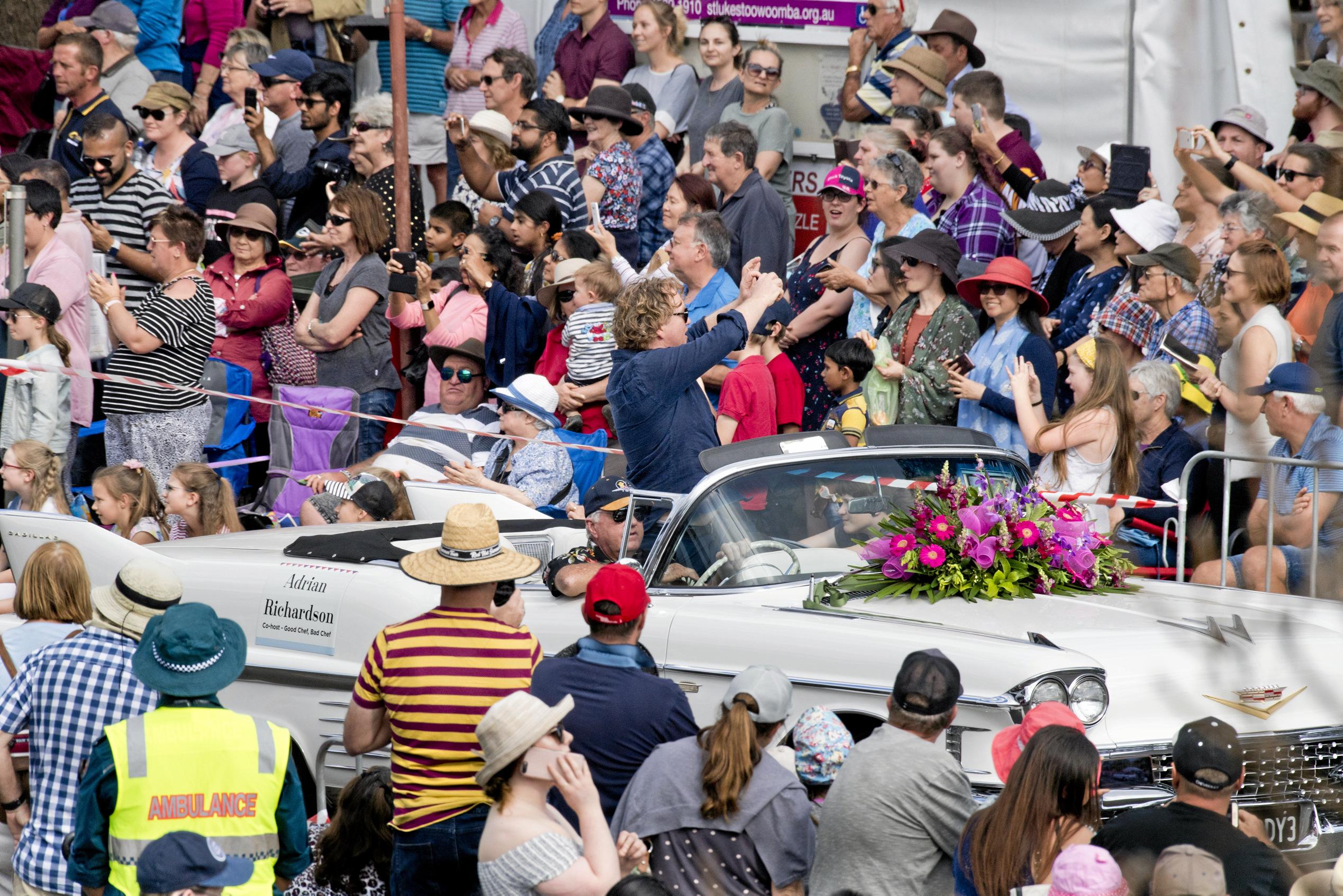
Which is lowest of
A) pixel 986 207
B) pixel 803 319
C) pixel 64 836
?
pixel 64 836

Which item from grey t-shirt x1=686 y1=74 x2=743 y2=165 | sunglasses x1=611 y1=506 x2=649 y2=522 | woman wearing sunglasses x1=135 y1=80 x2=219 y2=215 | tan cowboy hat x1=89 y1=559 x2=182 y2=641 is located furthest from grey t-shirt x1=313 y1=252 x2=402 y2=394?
tan cowboy hat x1=89 y1=559 x2=182 y2=641

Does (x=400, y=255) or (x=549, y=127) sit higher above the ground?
(x=549, y=127)

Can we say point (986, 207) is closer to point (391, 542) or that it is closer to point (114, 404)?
point (391, 542)

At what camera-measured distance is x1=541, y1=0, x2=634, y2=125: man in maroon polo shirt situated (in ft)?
42.3

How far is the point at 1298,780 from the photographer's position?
→ 45.0 inches

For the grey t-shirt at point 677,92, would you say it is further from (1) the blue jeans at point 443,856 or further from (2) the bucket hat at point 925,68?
(1) the blue jeans at point 443,856

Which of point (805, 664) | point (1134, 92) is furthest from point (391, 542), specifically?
point (1134, 92)

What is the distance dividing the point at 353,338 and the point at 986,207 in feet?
14.5

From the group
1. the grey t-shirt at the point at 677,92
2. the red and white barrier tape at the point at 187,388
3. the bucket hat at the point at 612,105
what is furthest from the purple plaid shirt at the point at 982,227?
the grey t-shirt at the point at 677,92

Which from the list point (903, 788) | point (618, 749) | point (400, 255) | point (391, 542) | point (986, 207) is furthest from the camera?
point (400, 255)

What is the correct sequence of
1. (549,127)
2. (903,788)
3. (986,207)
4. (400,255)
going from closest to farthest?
(903,788) < (986,207) < (400,255) < (549,127)

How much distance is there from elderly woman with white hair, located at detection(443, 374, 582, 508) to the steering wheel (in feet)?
8.74

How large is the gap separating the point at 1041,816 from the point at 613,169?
7.68 metres

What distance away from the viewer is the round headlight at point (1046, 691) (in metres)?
4.90
